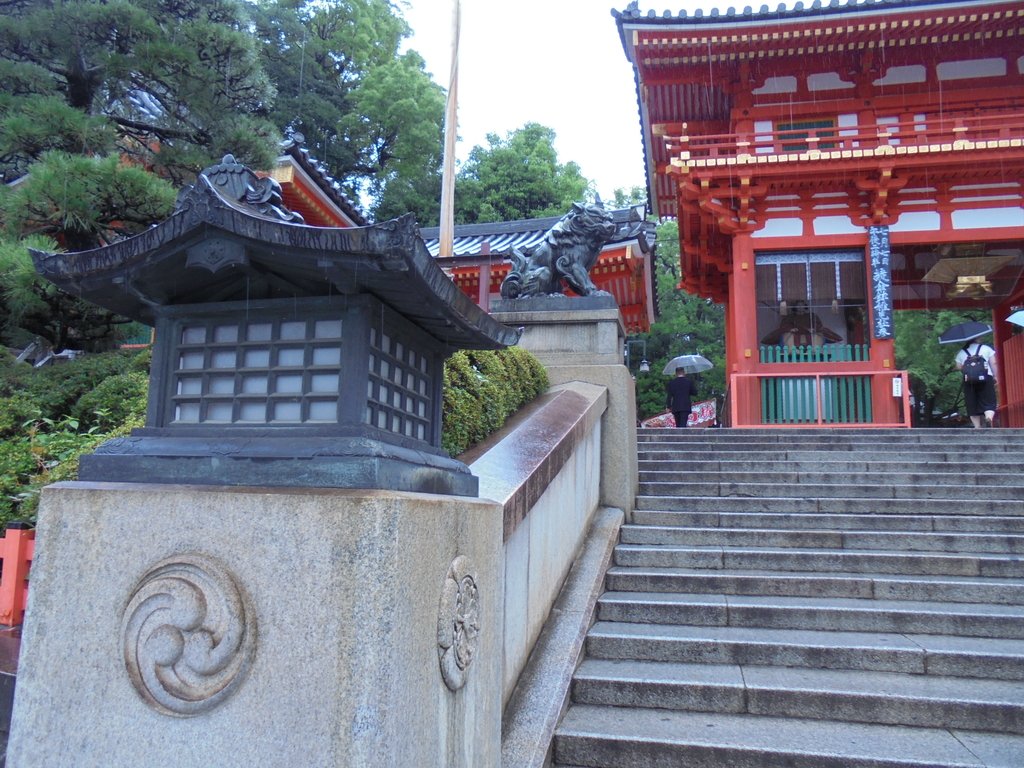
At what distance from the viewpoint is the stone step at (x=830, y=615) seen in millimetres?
4238

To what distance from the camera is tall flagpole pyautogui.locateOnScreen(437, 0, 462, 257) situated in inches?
516

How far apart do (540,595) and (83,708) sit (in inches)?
89.9

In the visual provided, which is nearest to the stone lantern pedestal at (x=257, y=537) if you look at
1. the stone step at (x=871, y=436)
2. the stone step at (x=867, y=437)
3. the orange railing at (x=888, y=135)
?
the stone step at (x=867, y=437)

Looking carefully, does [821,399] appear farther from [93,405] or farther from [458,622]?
[458,622]

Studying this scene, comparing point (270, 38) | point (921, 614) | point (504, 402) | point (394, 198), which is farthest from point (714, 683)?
point (270, 38)

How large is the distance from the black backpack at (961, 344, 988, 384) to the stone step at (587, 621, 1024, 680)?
26.7 feet

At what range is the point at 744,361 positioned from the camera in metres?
12.1

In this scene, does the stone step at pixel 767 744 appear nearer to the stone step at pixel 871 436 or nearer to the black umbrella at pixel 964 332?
the stone step at pixel 871 436

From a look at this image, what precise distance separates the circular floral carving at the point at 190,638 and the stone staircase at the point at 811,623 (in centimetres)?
188

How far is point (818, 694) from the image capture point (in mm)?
3559

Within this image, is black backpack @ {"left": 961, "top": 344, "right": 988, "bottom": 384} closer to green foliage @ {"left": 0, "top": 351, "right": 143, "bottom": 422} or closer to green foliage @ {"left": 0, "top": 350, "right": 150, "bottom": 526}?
green foliage @ {"left": 0, "top": 350, "right": 150, "bottom": 526}

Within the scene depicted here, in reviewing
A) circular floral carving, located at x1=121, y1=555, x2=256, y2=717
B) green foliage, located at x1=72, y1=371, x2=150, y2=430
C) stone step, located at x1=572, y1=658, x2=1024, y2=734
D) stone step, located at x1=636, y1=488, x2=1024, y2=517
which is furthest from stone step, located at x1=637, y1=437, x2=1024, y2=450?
circular floral carving, located at x1=121, y1=555, x2=256, y2=717

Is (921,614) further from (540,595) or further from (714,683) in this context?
(540,595)

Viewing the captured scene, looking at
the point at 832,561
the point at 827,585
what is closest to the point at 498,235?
the point at 832,561
